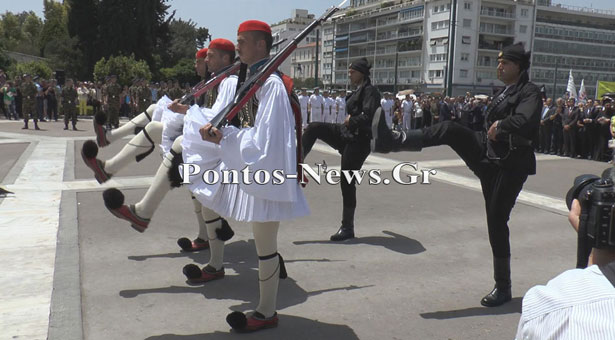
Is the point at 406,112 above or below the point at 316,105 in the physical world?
below

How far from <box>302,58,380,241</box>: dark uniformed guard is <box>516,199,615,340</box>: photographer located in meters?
4.53

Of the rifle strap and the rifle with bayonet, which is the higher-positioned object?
the rifle with bayonet

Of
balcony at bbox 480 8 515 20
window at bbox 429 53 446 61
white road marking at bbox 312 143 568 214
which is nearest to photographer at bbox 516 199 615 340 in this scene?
white road marking at bbox 312 143 568 214

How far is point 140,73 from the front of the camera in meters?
34.8

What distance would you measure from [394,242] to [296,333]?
2.69 meters

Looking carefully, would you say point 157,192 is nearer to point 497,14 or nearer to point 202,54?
point 202,54

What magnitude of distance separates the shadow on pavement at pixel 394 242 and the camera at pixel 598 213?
4.18 meters

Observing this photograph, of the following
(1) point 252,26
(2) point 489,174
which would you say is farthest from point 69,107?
(2) point 489,174

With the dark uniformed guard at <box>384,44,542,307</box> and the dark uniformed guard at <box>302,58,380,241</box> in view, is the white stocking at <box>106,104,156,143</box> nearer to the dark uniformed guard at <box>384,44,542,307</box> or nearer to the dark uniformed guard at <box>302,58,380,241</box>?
the dark uniformed guard at <box>302,58,380,241</box>

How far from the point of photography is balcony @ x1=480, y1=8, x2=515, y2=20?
93.6m

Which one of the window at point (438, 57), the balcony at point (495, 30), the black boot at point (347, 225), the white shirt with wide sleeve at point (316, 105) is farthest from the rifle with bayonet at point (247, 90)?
the balcony at point (495, 30)

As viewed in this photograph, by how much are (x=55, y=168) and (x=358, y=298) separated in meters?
8.37

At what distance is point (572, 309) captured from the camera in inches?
48.1

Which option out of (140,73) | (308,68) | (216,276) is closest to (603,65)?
(308,68)
